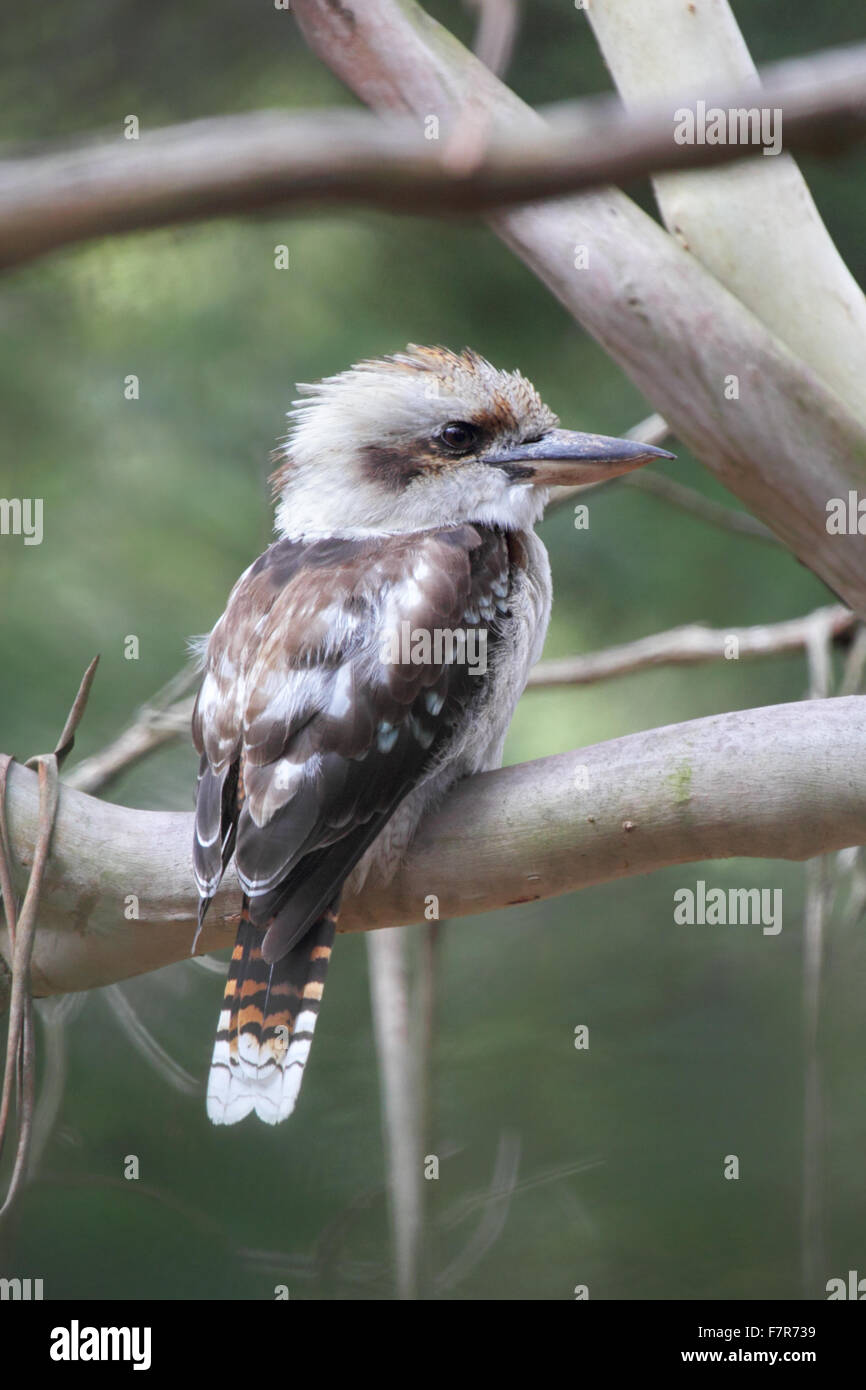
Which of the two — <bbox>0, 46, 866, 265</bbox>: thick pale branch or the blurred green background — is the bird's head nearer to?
the blurred green background

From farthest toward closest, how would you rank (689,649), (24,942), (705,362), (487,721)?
(689,649) < (705,362) < (487,721) < (24,942)

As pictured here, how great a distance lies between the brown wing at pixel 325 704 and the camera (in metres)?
1.65

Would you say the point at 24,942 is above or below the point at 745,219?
below

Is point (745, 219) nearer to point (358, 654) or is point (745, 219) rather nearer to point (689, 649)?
point (689, 649)

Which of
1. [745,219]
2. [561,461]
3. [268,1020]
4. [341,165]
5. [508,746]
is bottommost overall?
[268,1020]

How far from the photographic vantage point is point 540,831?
158cm

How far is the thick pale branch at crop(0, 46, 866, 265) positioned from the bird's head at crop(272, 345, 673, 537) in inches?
61.5

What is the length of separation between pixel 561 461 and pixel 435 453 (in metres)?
0.19

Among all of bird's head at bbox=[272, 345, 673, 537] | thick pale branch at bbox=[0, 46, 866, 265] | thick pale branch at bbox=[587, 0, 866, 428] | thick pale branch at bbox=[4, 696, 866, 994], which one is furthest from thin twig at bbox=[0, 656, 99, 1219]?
thick pale branch at bbox=[0, 46, 866, 265]

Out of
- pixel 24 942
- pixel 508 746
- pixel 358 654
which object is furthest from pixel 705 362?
pixel 24 942

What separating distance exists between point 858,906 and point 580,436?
Answer: 937mm

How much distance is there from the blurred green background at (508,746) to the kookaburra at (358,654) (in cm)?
84

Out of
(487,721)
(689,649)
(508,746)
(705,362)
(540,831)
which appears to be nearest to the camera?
(540,831)
